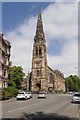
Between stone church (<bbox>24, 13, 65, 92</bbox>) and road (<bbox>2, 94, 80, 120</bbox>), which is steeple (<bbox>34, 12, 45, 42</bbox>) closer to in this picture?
stone church (<bbox>24, 13, 65, 92</bbox>)

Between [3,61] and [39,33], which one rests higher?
[39,33]

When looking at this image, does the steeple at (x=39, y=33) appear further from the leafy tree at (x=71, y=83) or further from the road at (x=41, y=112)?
the road at (x=41, y=112)

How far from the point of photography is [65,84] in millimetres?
189500

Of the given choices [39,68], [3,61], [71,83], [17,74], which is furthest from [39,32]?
[3,61]

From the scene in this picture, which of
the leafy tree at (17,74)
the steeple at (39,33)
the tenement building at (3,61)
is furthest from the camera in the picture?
the steeple at (39,33)

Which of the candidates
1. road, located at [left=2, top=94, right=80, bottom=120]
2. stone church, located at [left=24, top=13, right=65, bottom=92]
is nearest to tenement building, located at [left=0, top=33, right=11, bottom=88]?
road, located at [left=2, top=94, right=80, bottom=120]

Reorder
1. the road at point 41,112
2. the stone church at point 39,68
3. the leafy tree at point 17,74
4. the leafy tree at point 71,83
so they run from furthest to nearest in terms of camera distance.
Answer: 1. the leafy tree at point 71,83
2. the stone church at point 39,68
3. the leafy tree at point 17,74
4. the road at point 41,112

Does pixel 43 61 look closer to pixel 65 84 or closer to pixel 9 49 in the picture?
pixel 9 49

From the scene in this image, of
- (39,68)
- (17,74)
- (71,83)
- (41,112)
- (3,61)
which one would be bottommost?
(41,112)

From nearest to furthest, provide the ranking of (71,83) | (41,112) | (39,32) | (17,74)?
(41,112) → (17,74) → (39,32) → (71,83)

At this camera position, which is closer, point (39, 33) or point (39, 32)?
point (39, 33)

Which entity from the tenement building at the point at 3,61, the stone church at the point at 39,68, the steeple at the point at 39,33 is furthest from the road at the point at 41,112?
the steeple at the point at 39,33

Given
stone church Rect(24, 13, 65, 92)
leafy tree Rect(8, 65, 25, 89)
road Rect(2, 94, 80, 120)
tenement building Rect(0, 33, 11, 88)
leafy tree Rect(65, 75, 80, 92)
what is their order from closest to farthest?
1. road Rect(2, 94, 80, 120)
2. tenement building Rect(0, 33, 11, 88)
3. leafy tree Rect(8, 65, 25, 89)
4. stone church Rect(24, 13, 65, 92)
5. leafy tree Rect(65, 75, 80, 92)

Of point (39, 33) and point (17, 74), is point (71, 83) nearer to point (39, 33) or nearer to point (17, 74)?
point (39, 33)
